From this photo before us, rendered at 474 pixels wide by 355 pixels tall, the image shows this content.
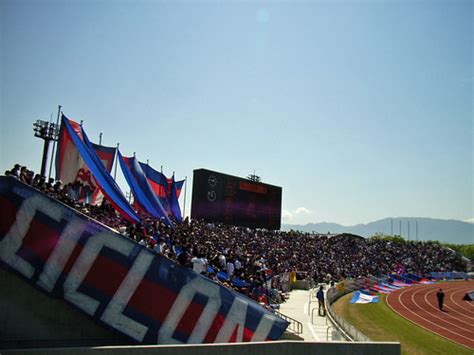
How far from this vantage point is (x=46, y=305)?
11.5 m

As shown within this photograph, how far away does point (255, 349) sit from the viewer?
1012cm

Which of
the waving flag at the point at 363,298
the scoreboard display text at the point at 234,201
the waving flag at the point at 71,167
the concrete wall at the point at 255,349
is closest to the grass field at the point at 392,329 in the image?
the waving flag at the point at 363,298

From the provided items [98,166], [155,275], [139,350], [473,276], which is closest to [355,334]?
[155,275]

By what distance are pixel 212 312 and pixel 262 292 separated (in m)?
7.06

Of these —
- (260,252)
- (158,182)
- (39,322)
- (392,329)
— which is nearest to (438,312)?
(392,329)

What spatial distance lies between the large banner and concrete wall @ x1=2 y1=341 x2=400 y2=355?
285 centimetres

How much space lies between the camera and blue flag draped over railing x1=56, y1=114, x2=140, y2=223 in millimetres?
15594

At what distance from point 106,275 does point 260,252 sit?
79.4 ft

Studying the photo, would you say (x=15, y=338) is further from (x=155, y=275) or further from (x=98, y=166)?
(x=98, y=166)

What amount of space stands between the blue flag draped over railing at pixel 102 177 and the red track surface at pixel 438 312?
17958 millimetres

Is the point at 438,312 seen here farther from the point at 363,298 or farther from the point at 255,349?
the point at 255,349

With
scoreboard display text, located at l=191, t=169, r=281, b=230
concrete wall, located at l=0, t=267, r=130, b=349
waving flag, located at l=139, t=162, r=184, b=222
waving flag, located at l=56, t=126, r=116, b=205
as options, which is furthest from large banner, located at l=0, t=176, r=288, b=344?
scoreboard display text, located at l=191, t=169, r=281, b=230

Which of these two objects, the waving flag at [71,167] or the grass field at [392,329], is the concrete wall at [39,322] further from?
the grass field at [392,329]

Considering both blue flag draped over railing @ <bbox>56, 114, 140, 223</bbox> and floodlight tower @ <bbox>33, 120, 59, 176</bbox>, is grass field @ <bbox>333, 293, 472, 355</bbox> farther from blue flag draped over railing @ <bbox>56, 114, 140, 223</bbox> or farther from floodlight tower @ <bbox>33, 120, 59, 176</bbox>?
floodlight tower @ <bbox>33, 120, 59, 176</bbox>
